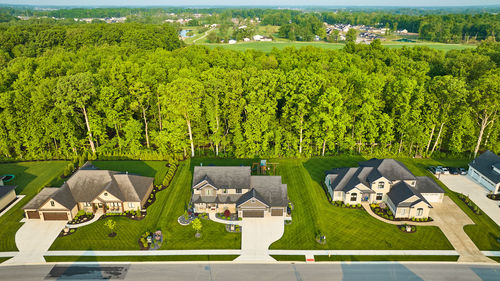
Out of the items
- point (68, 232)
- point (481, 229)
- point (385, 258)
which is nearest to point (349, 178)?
point (385, 258)

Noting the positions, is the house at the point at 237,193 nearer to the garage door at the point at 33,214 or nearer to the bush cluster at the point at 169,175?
the bush cluster at the point at 169,175

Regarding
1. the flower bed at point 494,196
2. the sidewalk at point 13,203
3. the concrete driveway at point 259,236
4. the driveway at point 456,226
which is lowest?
the sidewalk at point 13,203

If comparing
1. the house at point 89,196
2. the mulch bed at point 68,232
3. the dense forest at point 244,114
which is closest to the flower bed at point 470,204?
the dense forest at point 244,114

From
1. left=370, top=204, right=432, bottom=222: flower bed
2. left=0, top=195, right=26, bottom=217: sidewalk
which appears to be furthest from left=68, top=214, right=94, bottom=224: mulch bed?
left=370, top=204, right=432, bottom=222: flower bed

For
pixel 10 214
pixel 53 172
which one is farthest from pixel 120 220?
pixel 53 172

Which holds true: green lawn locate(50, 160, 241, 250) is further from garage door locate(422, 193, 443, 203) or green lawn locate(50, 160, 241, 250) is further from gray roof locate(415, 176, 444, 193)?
garage door locate(422, 193, 443, 203)

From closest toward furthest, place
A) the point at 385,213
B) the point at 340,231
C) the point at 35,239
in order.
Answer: the point at 35,239 < the point at 340,231 < the point at 385,213

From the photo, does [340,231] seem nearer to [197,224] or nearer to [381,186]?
[381,186]

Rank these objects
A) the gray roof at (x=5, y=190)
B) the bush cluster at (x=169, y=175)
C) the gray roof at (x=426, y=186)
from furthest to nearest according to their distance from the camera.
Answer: the bush cluster at (x=169, y=175) < the gray roof at (x=426, y=186) < the gray roof at (x=5, y=190)
